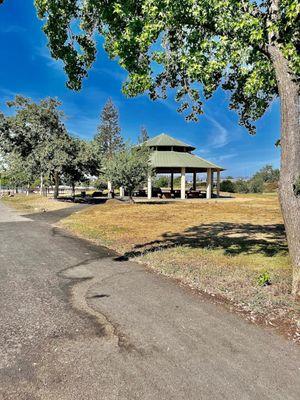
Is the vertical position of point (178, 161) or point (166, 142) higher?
point (166, 142)

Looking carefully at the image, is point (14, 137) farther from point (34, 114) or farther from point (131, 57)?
point (131, 57)

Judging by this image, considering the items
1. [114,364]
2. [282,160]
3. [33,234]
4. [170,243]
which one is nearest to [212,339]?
[114,364]

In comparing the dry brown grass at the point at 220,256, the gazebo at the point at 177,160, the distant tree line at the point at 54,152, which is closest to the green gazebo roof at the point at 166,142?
the gazebo at the point at 177,160

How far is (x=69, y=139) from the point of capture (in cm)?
3847

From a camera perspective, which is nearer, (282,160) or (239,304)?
(239,304)

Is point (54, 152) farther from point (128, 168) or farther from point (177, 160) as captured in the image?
point (177, 160)

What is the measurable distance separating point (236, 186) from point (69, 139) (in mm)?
36500

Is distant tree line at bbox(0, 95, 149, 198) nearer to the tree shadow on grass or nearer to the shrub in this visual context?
the tree shadow on grass

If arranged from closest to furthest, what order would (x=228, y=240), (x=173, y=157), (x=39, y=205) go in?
(x=228, y=240), (x=39, y=205), (x=173, y=157)

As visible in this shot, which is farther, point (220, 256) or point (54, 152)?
point (54, 152)

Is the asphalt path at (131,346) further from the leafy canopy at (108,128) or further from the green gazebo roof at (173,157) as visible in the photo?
the leafy canopy at (108,128)

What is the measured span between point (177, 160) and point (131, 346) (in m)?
41.2

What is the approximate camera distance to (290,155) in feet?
21.1

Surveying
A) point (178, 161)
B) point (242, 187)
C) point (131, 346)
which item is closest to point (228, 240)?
point (131, 346)
